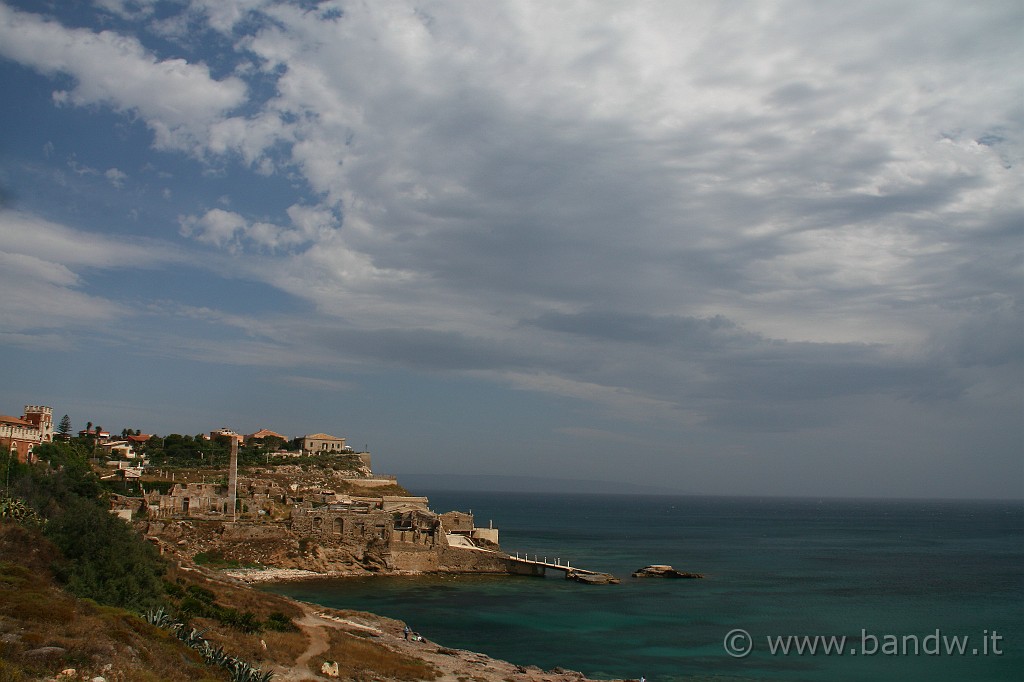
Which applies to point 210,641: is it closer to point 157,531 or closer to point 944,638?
point 157,531

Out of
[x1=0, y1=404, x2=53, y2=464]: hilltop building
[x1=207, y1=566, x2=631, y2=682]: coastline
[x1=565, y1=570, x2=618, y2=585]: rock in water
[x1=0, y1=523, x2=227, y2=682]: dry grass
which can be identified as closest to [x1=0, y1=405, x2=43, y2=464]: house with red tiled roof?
[x1=0, y1=404, x2=53, y2=464]: hilltop building

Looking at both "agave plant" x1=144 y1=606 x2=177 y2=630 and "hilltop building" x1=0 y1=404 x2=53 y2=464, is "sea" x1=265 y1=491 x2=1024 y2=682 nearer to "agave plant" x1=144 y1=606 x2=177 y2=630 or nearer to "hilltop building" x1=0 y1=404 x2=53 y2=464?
"agave plant" x1=144 y1=606 x2=177 y2=630

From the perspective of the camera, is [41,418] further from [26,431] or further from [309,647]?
[309,647]

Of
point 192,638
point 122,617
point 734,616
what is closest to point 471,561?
point 734,616

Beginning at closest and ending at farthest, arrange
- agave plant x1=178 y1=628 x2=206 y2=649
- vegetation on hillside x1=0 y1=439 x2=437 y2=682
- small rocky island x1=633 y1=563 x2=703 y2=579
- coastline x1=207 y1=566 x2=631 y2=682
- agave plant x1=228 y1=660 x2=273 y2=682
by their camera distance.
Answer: vegetation on hillside x1=0 y1=439 x2=437 y2=682 → agave plant x1=228 y1=660 x2=273 y2=682 → agave plant x1=178 y1=628 x2=206 y2=649 → coastline x1=207 y1=566 x2=631 y2=682 → small rocky island x1=633 y1=563 x2=703 y2=579

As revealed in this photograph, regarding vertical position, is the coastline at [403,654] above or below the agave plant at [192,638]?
below

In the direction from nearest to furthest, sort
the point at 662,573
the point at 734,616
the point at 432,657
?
1. the point at 432,657
2. the point at 734,616
3. the point at 662,573

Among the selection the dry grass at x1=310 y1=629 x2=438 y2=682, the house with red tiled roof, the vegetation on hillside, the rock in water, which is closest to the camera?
the vegetation on hillside

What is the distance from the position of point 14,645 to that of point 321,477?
224ft

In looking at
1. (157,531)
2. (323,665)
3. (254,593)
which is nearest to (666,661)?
(323,665)

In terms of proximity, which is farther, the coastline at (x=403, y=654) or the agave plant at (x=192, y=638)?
the coastline at (x=403, y=654)

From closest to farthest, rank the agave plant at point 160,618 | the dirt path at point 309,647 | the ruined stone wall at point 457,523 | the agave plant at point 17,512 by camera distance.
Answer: the agave plant at point 160,618 < the dirt path at point 309,647 < the agave plant at point 17,512 < the ruined stone wall at point 457,523

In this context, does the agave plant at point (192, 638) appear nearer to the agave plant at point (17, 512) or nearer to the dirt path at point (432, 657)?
the dirt path at point (432, 657)

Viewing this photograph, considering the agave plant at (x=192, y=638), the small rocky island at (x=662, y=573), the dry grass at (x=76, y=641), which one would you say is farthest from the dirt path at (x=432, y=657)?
the small rocky island at (x=662, y=573)
